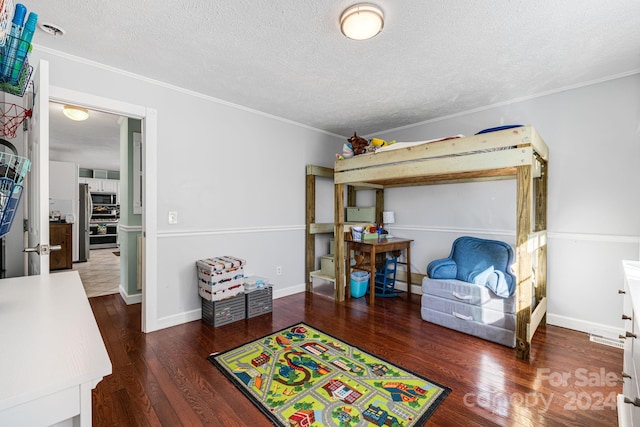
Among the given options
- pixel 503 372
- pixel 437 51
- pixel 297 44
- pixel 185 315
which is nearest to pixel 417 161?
pixel 437 51

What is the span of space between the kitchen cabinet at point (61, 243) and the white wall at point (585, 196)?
684cm

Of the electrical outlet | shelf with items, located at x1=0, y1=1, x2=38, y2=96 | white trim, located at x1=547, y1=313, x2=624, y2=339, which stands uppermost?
shelf with items, located at x1=0, y1=1, x2=38, y2=96

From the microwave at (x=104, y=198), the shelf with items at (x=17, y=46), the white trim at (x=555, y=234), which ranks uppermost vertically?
the shelf with items at (x=17, y=46)

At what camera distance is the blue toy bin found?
375 centimetres

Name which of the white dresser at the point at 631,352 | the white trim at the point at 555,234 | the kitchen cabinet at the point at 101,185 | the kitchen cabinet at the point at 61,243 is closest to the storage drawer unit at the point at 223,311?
the white trim at the point at 555,234

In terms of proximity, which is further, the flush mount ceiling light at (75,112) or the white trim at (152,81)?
the flush mount ceiling light at (75,112)

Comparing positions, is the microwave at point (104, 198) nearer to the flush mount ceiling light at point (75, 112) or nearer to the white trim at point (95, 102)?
the flush mount ceiling light at point (75, 112)

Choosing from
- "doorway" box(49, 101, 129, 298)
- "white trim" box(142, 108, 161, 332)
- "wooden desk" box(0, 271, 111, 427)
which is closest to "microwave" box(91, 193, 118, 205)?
"doorway" box(49, 101, 129, 298)

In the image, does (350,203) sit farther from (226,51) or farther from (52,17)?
(52,17)

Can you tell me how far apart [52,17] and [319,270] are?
359cm

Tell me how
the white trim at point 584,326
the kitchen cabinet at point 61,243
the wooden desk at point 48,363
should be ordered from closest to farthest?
the wooden desk at point 48,363, the white trim at point 584,326, the kitchen cabinet at point 61,243

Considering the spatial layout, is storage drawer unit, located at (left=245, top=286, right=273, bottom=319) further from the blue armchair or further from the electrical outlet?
the blue armchair

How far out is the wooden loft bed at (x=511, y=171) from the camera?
2.22m

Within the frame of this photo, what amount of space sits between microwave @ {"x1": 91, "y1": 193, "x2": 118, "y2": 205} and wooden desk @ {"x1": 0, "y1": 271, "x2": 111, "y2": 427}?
8370 mm
